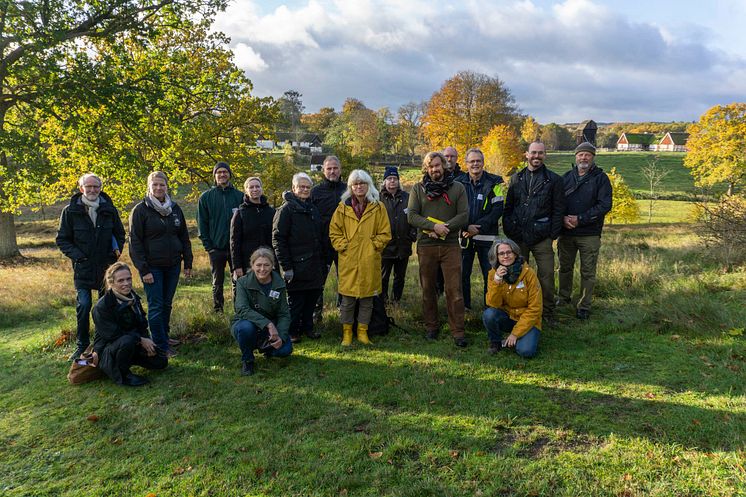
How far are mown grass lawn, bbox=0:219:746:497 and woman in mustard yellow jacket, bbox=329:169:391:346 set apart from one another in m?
0.83

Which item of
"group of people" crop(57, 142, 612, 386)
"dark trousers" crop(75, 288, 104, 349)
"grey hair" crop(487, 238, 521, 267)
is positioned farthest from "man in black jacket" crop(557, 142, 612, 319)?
"dark trousers" crop(75, 288, 104, 349)

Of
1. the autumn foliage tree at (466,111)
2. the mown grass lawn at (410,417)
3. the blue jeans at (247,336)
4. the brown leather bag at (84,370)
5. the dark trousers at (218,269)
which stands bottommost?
the mown grass lawn at (410,417)

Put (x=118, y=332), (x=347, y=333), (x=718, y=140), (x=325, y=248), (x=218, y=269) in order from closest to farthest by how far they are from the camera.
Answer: (x=118, y=332), (x=347, y=333), (x=325, y=248), (x=218, y=269), (x=718, y=140)

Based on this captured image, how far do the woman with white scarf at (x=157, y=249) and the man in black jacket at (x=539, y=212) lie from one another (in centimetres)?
464

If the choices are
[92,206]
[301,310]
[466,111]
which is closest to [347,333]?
[301,310]

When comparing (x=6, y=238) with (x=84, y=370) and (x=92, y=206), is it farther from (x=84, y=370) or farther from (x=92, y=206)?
(x=84, y=370)

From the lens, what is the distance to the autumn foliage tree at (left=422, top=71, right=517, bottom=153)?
3856 cm

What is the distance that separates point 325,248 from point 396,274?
1.58m

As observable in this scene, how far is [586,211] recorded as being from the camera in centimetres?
607

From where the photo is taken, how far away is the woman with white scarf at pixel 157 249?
17.3 feet

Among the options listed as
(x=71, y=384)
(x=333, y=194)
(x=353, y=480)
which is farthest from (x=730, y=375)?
(x=71, y=384)

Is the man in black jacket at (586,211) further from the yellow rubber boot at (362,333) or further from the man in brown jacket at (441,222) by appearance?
the yellow rubber boot at (362,333)

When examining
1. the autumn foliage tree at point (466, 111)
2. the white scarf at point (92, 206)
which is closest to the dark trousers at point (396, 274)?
the white scarf at point (92, 206)

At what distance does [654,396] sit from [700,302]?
9.15 ft
